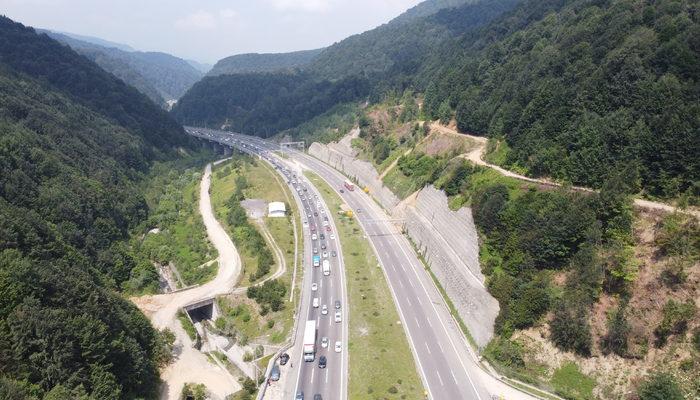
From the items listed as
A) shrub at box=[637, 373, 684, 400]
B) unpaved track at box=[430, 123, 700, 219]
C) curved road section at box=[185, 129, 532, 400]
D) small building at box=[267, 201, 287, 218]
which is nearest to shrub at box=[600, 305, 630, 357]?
shrub at box=[637, 373, 684, 400]

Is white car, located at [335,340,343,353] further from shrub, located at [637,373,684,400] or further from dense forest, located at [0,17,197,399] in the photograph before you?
shrub, located at [637,373,684,400]

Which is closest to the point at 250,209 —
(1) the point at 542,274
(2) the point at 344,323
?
(2) the point at 344,323

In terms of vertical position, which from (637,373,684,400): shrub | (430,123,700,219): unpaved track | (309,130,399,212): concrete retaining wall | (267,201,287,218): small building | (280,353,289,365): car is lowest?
(280,353,289,365): car

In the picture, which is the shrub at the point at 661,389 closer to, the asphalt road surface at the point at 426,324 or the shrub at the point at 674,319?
the shrub at the point at 674,319

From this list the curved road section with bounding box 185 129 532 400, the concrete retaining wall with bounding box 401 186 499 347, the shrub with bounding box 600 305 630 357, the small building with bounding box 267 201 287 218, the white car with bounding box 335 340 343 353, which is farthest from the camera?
the small building with bounding box 267 201 287 218

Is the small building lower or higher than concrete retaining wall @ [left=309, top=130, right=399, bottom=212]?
lower

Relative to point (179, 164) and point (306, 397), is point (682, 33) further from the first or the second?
point (179, 164)
